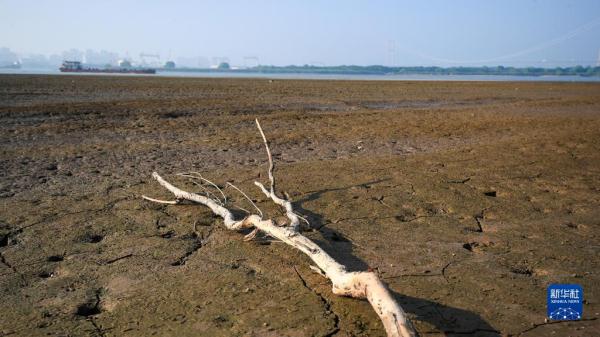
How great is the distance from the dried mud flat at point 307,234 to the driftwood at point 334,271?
0.09 meters

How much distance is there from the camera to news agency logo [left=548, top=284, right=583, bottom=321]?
2.52 metres

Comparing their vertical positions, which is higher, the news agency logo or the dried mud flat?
the news agency logo

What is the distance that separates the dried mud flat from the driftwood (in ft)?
0.29

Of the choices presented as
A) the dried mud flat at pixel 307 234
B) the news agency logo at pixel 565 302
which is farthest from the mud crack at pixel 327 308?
the news agency logo at pixel 565 302

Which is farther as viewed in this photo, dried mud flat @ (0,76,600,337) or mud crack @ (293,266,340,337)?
dried mud flat @ (0,76,600,337)

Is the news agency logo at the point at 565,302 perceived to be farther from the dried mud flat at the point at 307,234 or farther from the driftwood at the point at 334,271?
the driftwood at the point at 334,271

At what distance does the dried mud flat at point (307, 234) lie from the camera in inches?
97.9

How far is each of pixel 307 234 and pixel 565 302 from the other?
168cm

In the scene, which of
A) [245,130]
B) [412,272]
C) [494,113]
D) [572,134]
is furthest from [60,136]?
[494,113]

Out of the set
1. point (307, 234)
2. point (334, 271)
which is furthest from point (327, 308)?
point (307, 234)

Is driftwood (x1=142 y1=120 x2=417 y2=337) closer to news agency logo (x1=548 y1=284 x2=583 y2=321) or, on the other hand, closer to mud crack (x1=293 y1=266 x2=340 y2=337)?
mud crack (x1=293 y1=266 x2=340 y2=337)

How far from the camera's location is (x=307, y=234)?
3.60 meters

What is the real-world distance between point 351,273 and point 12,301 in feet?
5.83

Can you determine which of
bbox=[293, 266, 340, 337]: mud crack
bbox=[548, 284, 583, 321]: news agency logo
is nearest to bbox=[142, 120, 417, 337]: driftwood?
bbox=[293, 266, 340, 337]: mud crack
